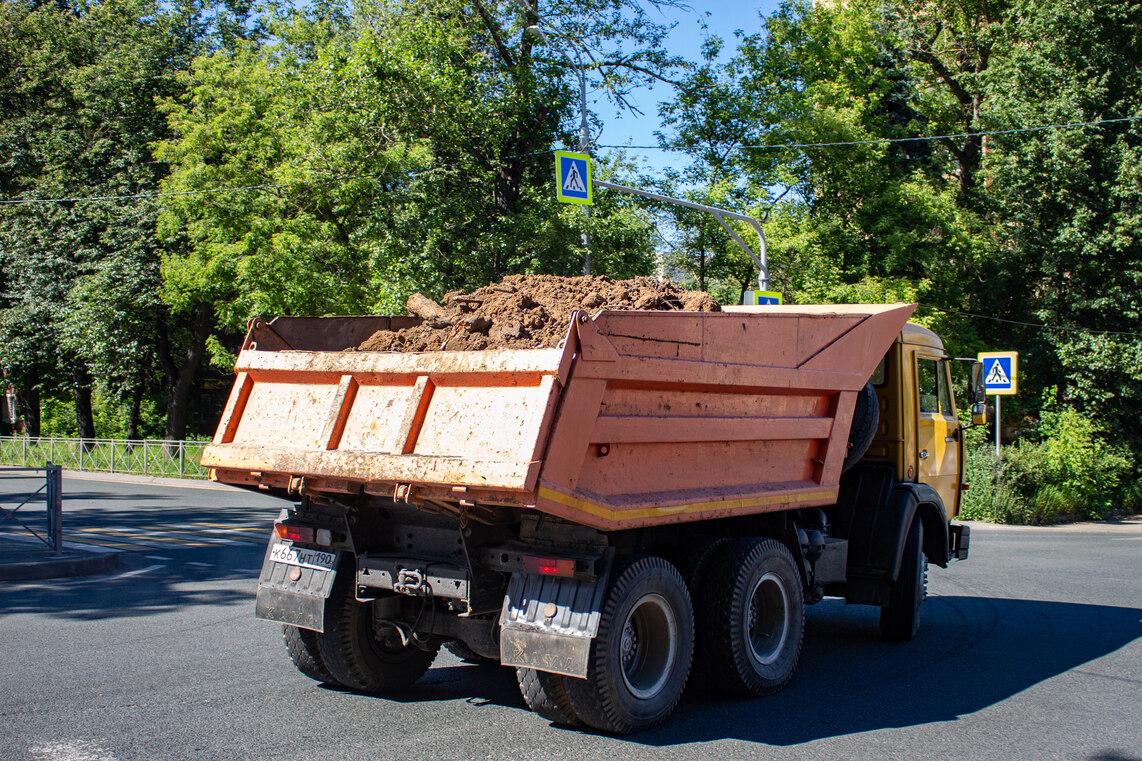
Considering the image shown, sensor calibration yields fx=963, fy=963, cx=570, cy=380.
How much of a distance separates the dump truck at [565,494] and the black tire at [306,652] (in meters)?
0.01

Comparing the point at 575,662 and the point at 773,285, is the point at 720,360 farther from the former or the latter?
the point at 773,285

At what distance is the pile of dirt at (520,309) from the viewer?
537cm

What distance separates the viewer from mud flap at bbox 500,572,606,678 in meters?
4.89

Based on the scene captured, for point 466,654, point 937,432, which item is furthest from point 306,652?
point 937,432

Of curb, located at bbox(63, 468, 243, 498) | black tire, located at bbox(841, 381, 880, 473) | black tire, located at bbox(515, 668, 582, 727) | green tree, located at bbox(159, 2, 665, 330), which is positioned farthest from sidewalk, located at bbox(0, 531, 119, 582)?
curb, located at bbox(63, 468, 243, 498)

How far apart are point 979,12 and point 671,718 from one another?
3407cm

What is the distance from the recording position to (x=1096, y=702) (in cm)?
613

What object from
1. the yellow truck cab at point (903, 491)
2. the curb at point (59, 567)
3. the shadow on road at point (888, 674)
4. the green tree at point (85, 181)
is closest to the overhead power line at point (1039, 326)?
the shadow on road at point (888, 674)

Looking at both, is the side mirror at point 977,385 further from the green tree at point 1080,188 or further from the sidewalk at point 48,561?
the green tree at point 1080,188

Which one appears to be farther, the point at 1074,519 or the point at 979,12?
the point at 979,12

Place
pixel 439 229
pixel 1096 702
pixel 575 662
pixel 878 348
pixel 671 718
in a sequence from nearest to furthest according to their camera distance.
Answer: pixel 575 662 → pixel 671 718 → pixel 1096 702 → pixel 878 348 → pixel 439 229

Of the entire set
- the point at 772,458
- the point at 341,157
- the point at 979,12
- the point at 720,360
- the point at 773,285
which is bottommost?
the point at 772,458

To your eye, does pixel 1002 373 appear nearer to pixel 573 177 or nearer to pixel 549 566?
pixel 573 177

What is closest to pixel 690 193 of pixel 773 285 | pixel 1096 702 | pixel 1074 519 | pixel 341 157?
pixel 773 285
